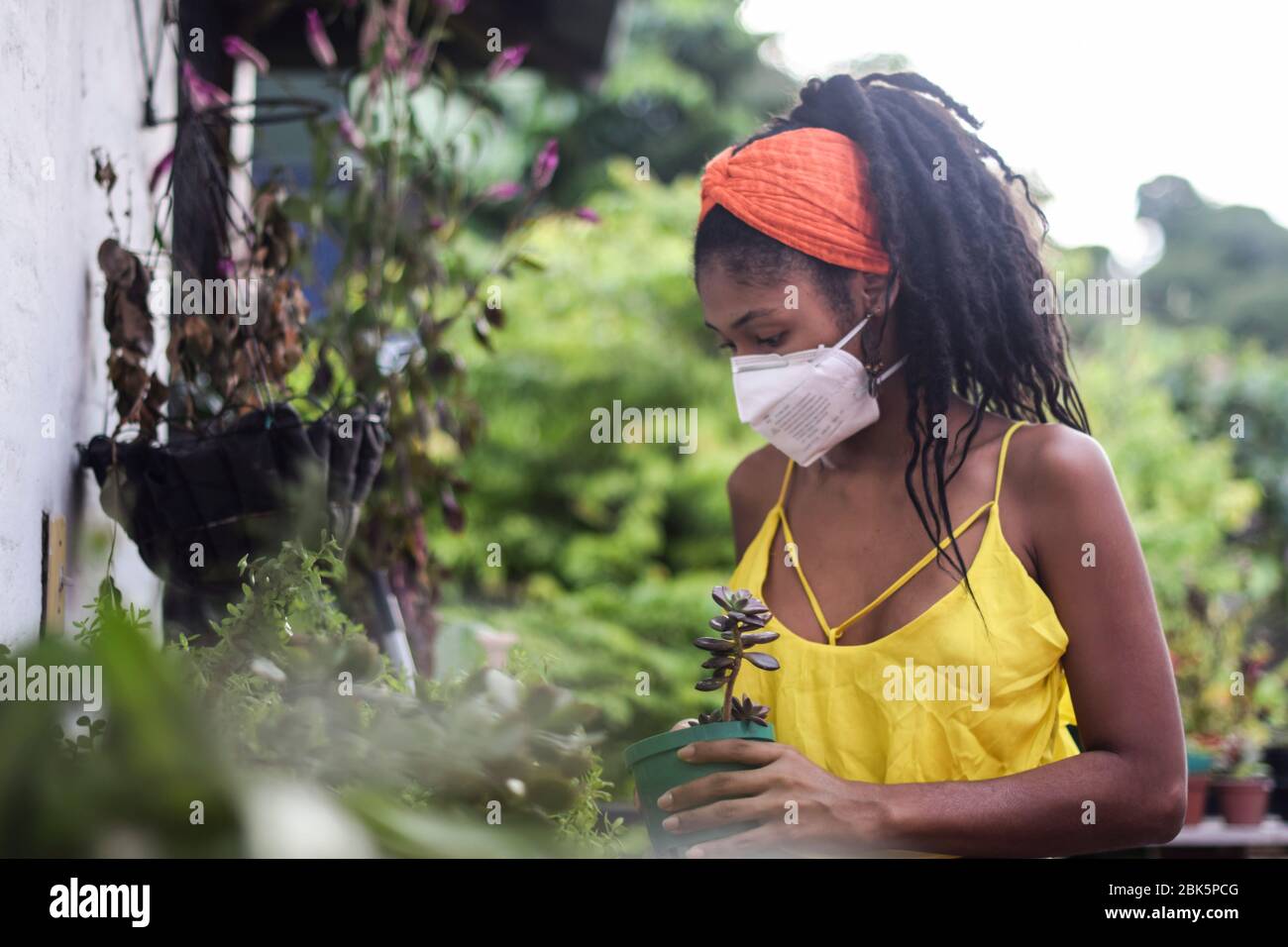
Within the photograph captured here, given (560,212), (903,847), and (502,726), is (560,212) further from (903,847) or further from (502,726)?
(502,726)

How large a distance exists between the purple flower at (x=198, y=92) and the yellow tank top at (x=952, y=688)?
1.22 metres

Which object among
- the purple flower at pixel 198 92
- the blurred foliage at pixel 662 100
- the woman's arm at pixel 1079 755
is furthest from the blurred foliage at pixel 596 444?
the woman's arm at pixel 1079 755

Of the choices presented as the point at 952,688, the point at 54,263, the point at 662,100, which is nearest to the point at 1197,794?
the point at 952,688

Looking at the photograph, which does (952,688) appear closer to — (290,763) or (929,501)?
(929,501)

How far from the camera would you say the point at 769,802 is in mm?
999

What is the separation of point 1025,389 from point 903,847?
68cm

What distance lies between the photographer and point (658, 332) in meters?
7.58

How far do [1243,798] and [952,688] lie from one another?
3.56 m

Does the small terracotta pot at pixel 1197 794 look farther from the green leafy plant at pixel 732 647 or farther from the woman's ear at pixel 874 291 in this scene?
the green leafy plant at pixel 732 647

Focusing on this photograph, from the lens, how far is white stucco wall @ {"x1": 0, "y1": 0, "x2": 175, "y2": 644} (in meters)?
1.24

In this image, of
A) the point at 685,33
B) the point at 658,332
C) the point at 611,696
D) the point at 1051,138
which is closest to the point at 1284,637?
the point at 1051,138

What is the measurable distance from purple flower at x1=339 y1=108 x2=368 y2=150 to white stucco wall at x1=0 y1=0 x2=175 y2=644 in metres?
0.52

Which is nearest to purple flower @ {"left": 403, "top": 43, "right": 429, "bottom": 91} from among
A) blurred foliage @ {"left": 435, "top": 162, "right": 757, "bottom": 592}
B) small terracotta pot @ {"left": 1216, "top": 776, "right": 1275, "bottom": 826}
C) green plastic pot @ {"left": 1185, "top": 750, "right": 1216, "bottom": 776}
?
green plastic pot @ {"left": 1185, "top": 750, "right": 1216, "bottom": 776}

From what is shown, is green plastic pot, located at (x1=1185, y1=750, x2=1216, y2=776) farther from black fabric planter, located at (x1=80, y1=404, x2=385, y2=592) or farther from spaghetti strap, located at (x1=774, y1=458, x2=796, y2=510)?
black fabric planter, located at (x1=80, y1=404, x2=385, y2=592)
